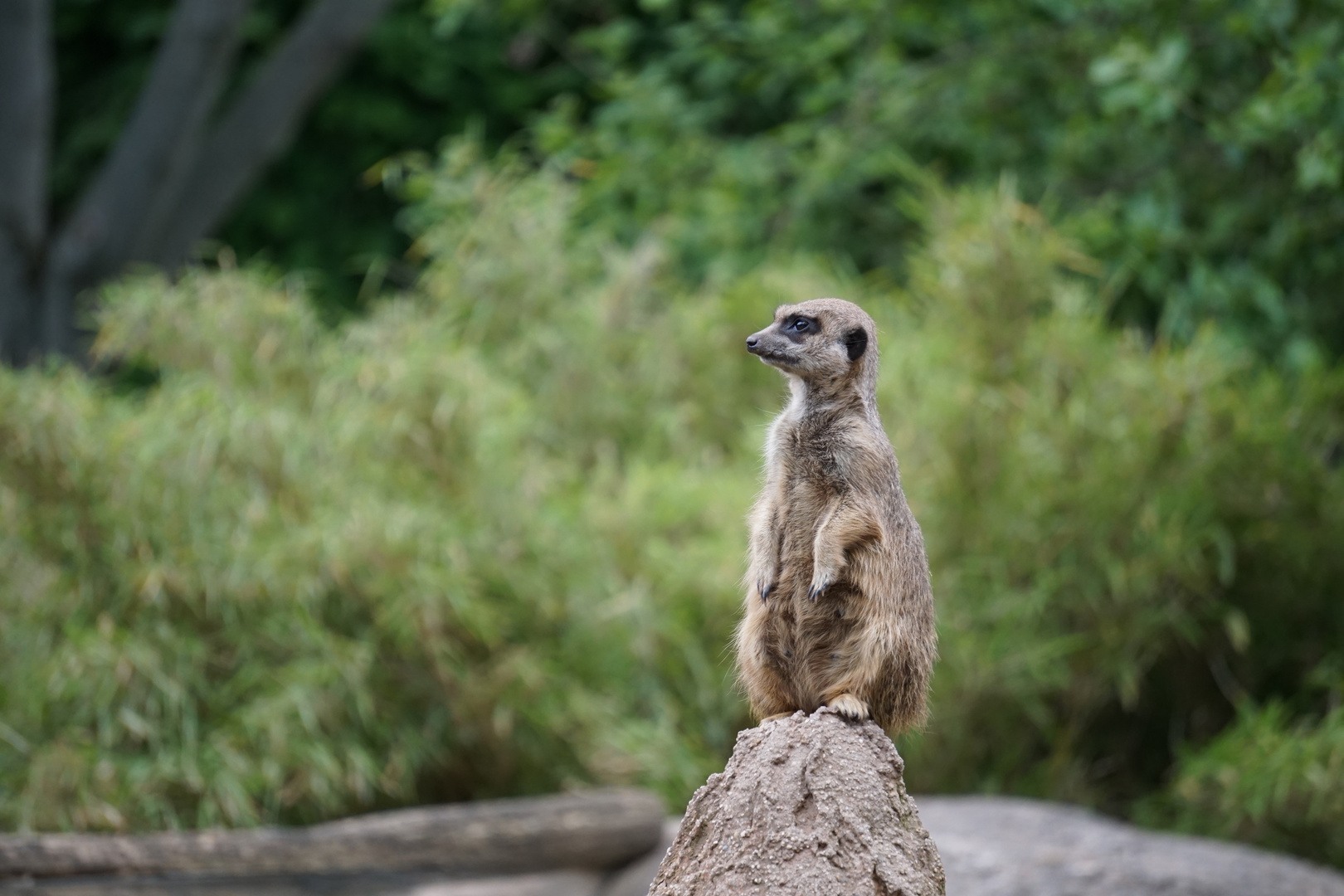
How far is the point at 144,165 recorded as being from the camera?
646 centimetres

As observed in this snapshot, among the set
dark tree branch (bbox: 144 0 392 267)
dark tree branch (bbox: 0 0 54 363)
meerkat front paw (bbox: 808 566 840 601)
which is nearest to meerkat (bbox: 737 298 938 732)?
meerkat front paw (bbox: 808 566 840 601)

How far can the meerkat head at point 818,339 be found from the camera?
1613 mm

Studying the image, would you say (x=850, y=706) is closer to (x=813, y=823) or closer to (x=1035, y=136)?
(x=813, y=823)

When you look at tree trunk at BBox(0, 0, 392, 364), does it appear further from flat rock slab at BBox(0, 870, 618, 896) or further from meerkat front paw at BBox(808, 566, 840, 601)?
meerkat front paw at BBox(808, 566, 840, 601)

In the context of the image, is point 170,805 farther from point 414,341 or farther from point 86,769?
point 414,341

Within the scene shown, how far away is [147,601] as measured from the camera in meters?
3.66

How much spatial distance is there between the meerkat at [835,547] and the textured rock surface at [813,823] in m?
0.05

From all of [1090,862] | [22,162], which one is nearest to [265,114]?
[22,162]

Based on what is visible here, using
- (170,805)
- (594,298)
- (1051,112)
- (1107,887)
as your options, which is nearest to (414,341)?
(594,298)

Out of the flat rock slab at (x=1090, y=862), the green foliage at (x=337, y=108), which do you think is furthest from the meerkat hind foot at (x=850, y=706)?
the green foliage at (x=337, y=108)

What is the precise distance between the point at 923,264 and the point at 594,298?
152 centimetres

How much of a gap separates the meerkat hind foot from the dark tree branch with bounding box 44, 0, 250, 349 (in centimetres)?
572

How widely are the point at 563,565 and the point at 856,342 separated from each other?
275cm

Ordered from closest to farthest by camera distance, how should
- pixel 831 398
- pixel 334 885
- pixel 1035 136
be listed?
pixel 831 398
pixel 334 885
pixel 1035 136
